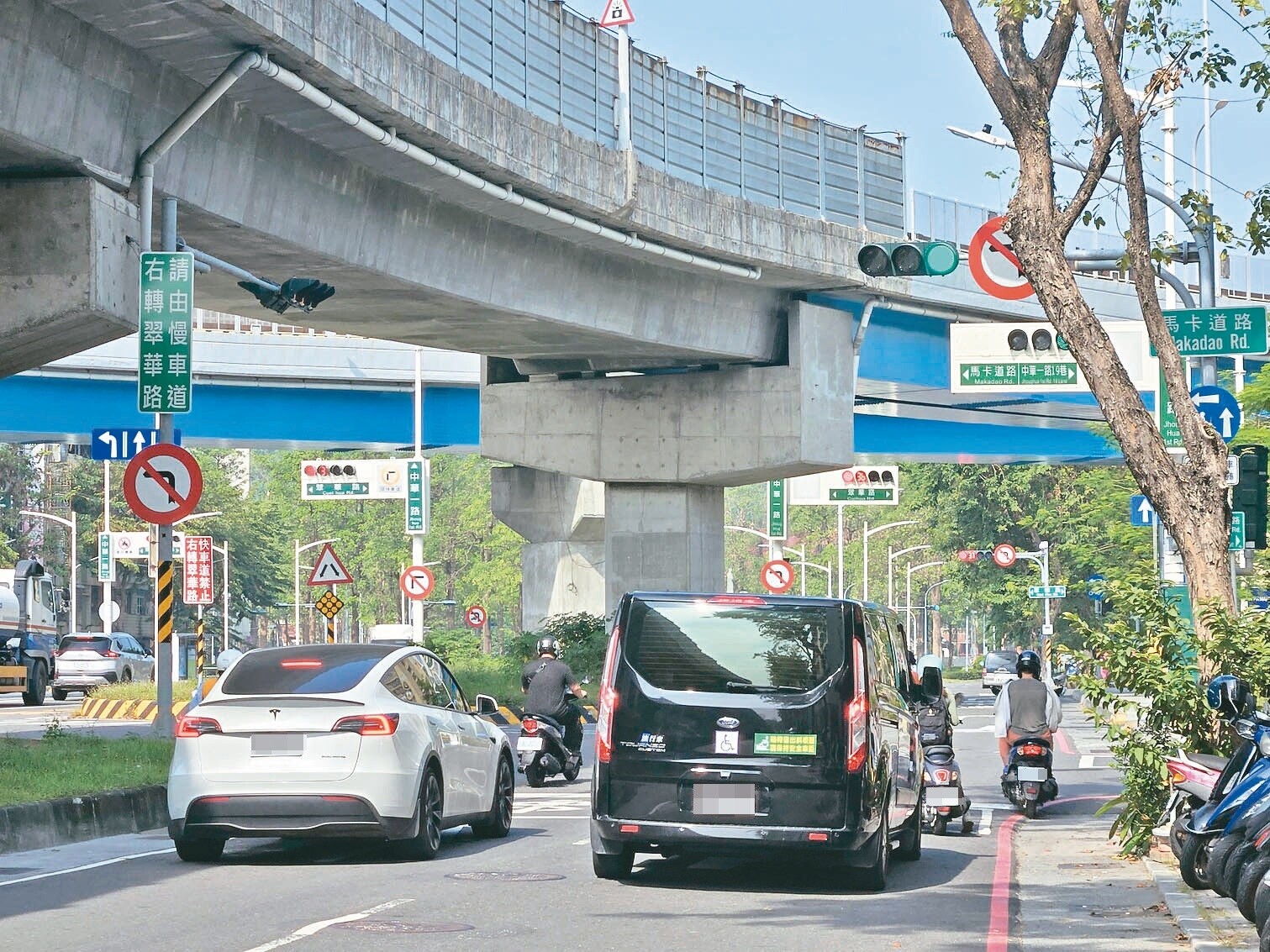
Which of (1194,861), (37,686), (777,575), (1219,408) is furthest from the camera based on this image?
(777,575)

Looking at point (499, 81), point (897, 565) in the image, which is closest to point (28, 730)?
point (499, 81)

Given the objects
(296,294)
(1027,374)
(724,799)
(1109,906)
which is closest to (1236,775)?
(1109,906)

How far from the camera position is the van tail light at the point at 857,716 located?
11.8 metres

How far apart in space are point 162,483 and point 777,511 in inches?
1406

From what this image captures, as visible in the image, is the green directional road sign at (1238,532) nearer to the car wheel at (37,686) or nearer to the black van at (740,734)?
the black van at (740,734)

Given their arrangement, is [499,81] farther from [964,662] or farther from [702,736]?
[964,662]

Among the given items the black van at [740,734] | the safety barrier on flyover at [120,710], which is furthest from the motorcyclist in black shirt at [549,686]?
the safety barrier on flyover at [120,710]

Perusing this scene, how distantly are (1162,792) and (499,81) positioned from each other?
42.6 ft

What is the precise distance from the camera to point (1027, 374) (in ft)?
106

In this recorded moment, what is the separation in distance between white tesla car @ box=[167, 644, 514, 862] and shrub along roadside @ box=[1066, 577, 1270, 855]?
14.9 feet

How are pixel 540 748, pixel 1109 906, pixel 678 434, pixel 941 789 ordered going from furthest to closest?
1. pixel 678 434
2. pixel 540 748
3. pixel 941 789
4. pixel 1109 906

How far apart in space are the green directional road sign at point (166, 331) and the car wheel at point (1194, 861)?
9.54 meters

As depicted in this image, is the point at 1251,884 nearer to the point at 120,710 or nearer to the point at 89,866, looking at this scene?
the point at 89,866

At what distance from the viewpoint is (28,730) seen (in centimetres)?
2809
